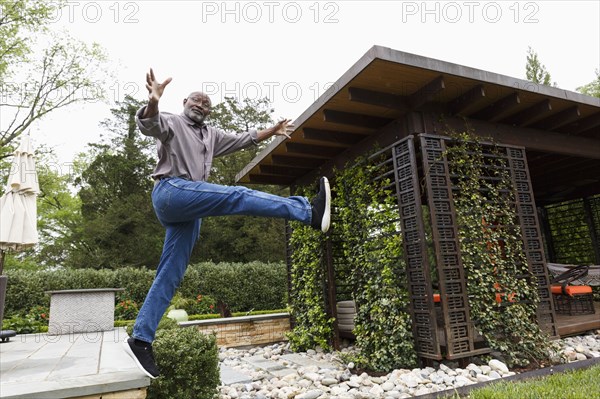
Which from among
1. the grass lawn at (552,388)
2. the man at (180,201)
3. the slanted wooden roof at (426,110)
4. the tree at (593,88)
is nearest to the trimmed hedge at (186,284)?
the slanted wooden roof at (426,110)

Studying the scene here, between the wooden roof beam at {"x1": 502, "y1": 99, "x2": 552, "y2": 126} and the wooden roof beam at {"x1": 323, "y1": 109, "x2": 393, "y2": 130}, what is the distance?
64.0 inches

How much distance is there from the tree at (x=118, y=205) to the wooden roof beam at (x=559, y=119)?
15037 millimetres

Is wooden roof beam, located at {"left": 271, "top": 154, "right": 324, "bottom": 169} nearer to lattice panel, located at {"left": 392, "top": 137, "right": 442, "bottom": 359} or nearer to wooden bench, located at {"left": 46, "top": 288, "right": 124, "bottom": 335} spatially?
lattice panel, located at {"left": 392, "top": 137, "right": 442, "bottom": 359}

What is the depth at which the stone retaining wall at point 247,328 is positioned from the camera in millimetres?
6850

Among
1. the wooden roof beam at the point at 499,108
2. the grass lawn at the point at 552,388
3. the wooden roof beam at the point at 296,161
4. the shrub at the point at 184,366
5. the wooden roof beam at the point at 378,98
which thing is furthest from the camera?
the wooden roof beam at the point at 296,161

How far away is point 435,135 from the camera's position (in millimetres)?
4215

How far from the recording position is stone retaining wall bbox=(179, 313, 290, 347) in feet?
22.5

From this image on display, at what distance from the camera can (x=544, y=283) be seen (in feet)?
14.5

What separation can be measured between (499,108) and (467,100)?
1.76 feet

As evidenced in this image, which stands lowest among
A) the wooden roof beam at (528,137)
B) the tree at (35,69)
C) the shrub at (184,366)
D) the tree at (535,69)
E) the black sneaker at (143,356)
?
the shrub at (184,366)

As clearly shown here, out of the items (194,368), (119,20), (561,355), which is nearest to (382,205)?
(561,355)

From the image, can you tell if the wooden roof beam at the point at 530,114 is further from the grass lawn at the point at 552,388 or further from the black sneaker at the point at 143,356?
the black sneaker at the point at 143,356

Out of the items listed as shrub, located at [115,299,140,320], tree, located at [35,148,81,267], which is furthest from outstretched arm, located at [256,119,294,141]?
tree, located at [35,148,81,267]

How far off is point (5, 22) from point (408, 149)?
15.9 meters
